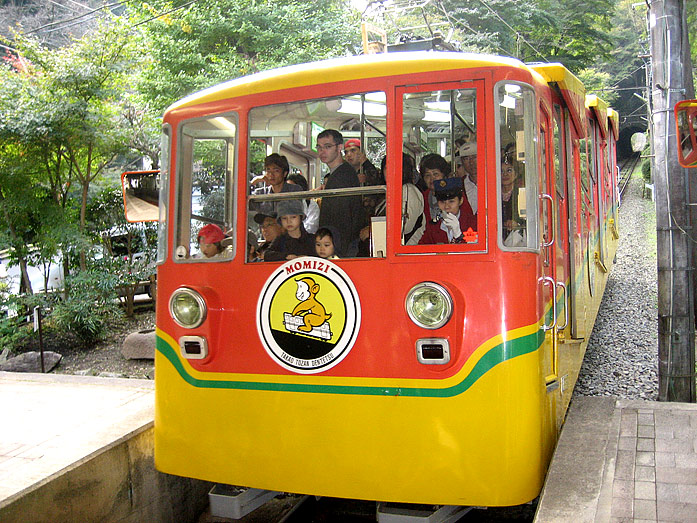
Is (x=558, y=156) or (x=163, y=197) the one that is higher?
(x=558, y=156)

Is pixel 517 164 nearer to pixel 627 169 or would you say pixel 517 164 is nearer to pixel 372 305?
pixel 372 305

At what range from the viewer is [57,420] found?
17.9 feet

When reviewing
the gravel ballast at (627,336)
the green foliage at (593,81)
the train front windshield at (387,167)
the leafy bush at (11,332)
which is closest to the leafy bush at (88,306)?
the leafy bush at (11,332)

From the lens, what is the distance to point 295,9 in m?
13.7

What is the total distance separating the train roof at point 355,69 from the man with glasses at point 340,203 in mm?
311

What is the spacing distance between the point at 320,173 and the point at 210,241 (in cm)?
78

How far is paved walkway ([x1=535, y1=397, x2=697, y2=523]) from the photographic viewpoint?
335 centimetres

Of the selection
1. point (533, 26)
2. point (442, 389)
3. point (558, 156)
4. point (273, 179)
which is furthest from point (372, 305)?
point (533, 26)

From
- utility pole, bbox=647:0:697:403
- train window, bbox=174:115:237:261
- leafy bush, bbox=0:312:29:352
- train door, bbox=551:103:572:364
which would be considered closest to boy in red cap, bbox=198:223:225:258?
train window, bbox=174:115:237:261

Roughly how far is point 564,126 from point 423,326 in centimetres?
201

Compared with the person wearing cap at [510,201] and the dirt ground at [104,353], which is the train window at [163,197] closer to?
the person wearing cap at [510,201]

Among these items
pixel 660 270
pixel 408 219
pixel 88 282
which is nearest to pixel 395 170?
pixel 408 219

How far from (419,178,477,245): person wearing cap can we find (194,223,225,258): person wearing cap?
1.17 metres

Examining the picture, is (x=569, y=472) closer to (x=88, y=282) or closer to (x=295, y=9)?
(x=88, y=282)
